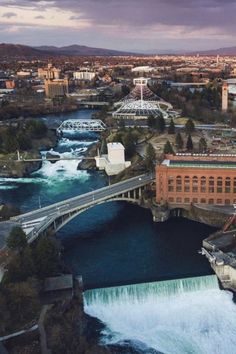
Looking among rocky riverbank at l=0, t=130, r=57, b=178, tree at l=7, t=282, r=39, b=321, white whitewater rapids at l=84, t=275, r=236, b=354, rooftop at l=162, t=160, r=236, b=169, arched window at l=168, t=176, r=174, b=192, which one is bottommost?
white whitewater rapids at l=84, t=275, r=236, b=354

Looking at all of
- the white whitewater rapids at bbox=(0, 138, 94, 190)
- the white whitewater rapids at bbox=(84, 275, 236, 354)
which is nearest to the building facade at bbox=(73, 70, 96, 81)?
the white whitewater rapids at bbox=(0, 138, 94, 190)

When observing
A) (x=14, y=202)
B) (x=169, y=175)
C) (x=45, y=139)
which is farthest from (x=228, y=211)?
(x=45, y=139)

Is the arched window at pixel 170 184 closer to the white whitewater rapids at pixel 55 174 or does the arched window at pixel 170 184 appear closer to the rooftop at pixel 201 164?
the rooftop at pixel 201 164

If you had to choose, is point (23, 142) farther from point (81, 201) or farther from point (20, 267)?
point (20, 267)

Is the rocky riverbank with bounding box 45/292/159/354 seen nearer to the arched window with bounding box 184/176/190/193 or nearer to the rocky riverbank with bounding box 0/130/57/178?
the arched window with bounding box 184/176/190/193

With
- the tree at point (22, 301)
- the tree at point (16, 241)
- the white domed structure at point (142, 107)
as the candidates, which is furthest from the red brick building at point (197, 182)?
the white domed structure at point (142, 107)

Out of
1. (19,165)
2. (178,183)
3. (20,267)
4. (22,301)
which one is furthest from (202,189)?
(19,165)

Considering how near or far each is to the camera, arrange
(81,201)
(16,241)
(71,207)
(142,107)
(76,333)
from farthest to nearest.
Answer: (142,107) < (81,201) < (71,207) < (16,241) < (76,333)
